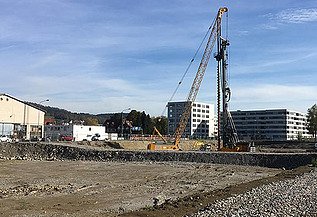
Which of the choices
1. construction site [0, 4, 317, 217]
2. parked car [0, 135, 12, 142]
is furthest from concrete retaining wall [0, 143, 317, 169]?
parked car [0, 135, 12, 142]

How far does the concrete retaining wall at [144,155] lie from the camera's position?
57469mm

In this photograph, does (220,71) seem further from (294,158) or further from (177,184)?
(177,184)

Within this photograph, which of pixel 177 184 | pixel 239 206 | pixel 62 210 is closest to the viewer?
pixel 239 206

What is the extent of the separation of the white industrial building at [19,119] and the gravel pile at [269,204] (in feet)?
273

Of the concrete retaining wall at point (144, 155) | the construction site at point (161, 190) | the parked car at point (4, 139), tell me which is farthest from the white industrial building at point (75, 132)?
the construction site at point (161, 190)

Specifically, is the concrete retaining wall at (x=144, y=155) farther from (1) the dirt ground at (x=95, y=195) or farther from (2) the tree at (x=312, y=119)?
(2) the tree at (x=312, y=119)

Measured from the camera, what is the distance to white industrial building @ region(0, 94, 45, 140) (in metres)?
97.5

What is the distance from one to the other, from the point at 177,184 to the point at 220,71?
51138mm

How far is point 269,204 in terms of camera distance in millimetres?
18984

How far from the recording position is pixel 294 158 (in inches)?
2251

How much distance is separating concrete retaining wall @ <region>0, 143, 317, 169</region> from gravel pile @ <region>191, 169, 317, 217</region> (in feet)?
109

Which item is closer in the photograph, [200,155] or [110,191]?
[110,191]

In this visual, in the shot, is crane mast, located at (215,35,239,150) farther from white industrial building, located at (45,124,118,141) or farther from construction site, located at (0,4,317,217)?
white industrial building, located at (45,124,118,141)

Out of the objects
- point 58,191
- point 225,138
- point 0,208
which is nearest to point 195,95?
point 225,138
